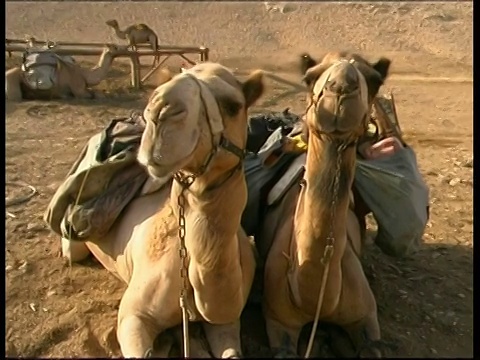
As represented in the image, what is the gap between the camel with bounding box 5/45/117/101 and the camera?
10.5 m

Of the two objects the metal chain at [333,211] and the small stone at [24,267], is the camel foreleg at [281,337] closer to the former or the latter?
the metal chain at [333,211]

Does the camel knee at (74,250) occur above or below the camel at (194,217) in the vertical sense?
below

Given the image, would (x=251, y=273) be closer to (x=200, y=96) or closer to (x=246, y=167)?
(x=246, y=167)

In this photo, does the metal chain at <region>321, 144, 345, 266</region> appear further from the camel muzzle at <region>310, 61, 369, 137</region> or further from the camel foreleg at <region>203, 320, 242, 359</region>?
the camel foreleg at <region>203, 320, 242, 359</region>

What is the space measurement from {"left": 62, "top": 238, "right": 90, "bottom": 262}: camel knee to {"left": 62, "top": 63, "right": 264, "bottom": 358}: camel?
2.47ft

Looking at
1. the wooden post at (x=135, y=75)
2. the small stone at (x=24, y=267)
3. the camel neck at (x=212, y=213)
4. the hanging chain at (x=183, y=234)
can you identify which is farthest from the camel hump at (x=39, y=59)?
the camel neck at (x=212, y=213)

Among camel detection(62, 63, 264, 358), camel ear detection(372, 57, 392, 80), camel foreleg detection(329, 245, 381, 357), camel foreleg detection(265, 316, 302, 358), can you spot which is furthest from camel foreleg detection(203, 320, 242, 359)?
camel ear detection(372, 57, 392, 80)

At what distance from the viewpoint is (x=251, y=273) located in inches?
128

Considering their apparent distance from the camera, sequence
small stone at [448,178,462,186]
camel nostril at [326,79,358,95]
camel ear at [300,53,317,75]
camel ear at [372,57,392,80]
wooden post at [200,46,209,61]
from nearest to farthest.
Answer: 1. camel nostril at [326,79,358,95]
2. camel ear at [372,57,392,80]
3. camel ear at [300,53,317,75]
4. small stone at [448,178,462,186]
5. wooden post at [200,46,209,61]

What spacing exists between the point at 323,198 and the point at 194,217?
0.46 m

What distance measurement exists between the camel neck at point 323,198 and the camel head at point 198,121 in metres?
0.27

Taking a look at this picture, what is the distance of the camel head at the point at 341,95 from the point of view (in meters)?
2.37

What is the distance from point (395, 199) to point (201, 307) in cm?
140

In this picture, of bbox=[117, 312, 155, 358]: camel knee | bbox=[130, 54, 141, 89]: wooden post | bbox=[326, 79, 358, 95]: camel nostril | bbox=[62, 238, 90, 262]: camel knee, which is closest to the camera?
bbox=[326, 79, 358, 95]: camel nostril
